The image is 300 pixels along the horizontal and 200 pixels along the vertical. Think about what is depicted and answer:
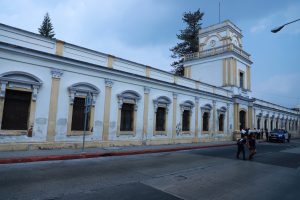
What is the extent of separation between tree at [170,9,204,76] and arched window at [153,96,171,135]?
22.9 metres

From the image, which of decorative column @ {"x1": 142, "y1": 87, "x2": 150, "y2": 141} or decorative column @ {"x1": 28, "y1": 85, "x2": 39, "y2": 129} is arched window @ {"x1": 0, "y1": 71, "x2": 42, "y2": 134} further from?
decorative column @ {"x1": 142, "y1": 87, "x2": 150, "y2": 141}

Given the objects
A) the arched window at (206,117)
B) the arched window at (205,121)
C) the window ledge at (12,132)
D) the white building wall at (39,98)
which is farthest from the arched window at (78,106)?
the arched window at (205,121)

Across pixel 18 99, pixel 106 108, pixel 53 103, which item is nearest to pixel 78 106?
pixel 53 103

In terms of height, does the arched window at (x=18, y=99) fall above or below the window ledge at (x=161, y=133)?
above

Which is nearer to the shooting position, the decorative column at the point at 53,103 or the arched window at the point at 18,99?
the arched window at the point at 18,99

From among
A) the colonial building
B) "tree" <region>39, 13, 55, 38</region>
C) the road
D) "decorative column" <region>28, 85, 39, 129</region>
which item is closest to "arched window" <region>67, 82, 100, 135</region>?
the colonial building

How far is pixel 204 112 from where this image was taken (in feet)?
76.0

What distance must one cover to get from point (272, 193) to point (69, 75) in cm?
1146

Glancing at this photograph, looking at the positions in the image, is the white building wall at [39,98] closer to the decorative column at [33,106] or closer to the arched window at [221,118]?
the decorative column at [33,106]

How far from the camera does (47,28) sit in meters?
39.7

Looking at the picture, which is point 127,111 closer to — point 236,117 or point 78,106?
point 78,106

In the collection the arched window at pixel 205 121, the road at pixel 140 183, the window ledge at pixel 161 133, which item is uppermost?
the arched window at pixel 205 121

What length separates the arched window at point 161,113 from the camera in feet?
58.4

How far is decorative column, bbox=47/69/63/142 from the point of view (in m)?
12.0
